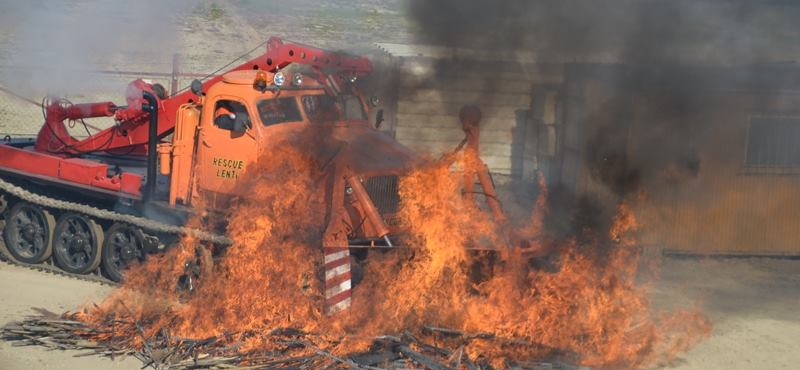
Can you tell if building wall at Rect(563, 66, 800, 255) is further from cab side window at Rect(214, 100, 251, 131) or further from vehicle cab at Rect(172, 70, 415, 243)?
cab side window at Rect(214, 100, 251, 131)

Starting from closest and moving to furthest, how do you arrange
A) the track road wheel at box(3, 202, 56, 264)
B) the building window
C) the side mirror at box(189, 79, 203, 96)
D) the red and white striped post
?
the red and white striped post
the side mirror at box(189, 79, 203, 96)
the track road wheel at box(3, 202, 56, 264)
the building window

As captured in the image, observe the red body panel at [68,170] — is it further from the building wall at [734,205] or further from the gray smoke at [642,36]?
the building wall at [734,205]

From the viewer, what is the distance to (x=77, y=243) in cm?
1327

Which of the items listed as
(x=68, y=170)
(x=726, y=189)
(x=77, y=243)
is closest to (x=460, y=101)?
(x=726, y=189)

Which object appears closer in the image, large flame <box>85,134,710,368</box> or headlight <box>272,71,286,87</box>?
large flame <box>85,134,710,368</box>

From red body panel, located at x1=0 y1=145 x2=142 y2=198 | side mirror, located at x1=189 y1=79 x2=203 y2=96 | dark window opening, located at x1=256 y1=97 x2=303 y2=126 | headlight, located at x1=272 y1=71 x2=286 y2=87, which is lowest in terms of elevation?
red body panel, located at x1=0 y1=145 x2=142 y2=198

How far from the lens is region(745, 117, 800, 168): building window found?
49.3 ft

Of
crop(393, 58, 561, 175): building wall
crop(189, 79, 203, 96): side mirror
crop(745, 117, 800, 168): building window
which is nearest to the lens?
crop(393, 58, 561, 175): building wall

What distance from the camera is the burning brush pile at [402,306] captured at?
9633 millimetres

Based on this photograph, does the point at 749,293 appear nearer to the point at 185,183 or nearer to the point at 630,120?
the point at 630,120

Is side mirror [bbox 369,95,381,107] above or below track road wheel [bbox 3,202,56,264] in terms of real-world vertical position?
above

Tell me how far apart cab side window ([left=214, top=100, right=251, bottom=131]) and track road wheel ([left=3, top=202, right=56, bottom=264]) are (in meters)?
3.37

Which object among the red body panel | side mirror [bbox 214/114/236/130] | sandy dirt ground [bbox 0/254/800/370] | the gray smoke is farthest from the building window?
the red body panel

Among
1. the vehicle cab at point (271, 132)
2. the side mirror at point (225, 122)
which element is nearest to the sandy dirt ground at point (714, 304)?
the vehicle cab at point (271, 132)
